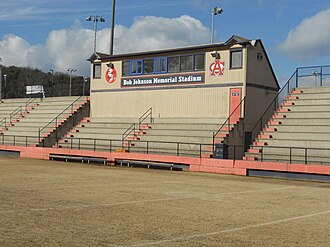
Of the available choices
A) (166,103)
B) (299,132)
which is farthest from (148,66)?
(299,132)

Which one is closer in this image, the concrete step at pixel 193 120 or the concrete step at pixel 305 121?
the concrete step at pixel 305 121

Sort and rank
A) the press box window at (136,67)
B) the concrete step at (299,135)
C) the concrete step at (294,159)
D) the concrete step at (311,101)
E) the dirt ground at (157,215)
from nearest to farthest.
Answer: the dirt ground at (157,215) → the concrete step at (294,159) → the concrete step at (299,135) → the concrete step at (311,101) → the press box window at (136,67)

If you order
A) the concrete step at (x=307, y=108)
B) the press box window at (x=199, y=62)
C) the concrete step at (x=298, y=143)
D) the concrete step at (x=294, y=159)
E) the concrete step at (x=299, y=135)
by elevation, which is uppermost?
the press box window at (x=199, y=62)

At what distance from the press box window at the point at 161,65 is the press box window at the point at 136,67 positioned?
1.53 metres

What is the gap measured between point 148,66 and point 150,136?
20.9ft

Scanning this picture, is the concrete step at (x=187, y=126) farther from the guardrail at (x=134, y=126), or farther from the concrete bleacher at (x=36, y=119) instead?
the concrete bleacher at (x=36, y=119)

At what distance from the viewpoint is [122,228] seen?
29.9ft

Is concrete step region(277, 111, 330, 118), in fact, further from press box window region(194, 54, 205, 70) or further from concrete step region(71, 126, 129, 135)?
Result: concrete step region(71, 126, 129, 135)

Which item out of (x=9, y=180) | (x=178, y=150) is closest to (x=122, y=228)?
(x=9, y=180)

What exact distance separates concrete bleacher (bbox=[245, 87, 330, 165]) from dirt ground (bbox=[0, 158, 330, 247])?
294 inches

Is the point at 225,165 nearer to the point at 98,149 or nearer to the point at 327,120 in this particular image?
the point at 327,120

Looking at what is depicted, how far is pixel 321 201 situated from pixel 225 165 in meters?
10.9

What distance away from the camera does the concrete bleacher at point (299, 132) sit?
81.6ft

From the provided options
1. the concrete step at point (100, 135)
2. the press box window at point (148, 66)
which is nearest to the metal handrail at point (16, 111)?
the concrete step at point (100, 135)
